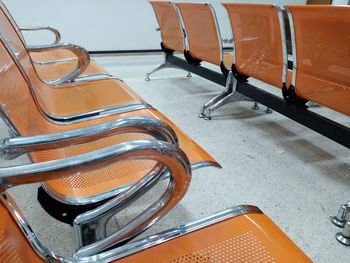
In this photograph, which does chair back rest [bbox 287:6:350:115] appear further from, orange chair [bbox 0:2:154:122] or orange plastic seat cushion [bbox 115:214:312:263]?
orange plastic seat cushion [bbox 115:214:312:263]

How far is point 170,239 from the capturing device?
26.6 inches

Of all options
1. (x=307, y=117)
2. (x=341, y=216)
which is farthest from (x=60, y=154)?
(x=307, y=117)

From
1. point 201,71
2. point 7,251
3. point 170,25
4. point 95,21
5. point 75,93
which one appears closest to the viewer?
point 7,251

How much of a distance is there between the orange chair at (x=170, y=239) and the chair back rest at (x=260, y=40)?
4.21 ft

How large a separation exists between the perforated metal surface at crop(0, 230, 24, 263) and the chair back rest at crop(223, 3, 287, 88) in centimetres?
163

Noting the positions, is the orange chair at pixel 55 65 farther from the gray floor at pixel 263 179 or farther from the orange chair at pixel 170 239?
the orange chair at pixel 170 239

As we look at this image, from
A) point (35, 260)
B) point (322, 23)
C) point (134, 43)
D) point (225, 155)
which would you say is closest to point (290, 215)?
point (225, 155)

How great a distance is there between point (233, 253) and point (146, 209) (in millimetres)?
222

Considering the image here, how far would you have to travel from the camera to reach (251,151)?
6.33 ft

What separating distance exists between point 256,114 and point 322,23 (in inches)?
48.5

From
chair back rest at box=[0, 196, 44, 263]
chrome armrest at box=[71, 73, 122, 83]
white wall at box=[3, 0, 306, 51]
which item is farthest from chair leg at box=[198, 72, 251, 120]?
white wall at box=[3, 0, 306, 51]

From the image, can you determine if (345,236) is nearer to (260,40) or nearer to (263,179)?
(263,179)

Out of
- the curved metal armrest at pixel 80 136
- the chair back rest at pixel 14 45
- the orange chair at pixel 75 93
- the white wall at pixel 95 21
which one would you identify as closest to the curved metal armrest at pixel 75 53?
the orange chair at pixel 75 93

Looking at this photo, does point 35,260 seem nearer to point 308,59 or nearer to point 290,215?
point 290,215
